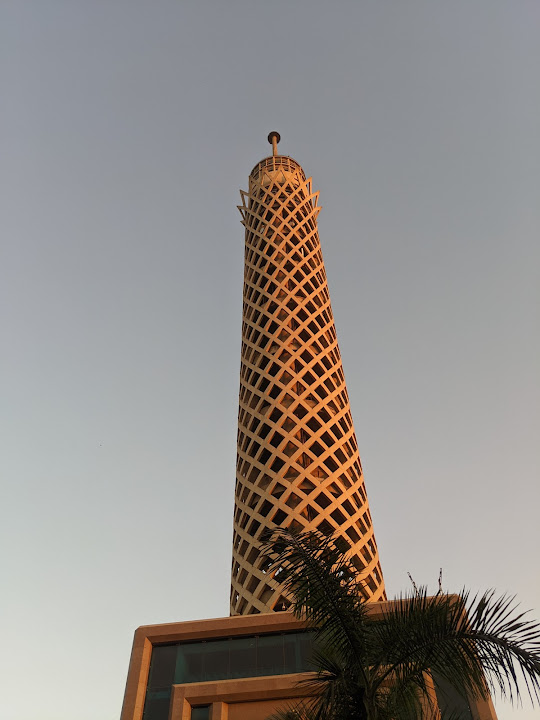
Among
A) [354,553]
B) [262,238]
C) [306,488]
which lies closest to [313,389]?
[306,488]

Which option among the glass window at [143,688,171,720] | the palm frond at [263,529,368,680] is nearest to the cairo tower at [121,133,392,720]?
the glass window at [143,688,171,720]

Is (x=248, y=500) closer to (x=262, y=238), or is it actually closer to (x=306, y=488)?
(x=306, y=488)

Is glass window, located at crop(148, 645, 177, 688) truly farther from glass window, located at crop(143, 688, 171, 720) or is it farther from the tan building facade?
glass window, located at crop(143, 688, 171, 720)

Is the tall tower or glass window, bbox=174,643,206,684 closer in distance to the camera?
glass window, bbox=174,643,206,684

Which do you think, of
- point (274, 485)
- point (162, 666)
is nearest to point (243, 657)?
point (162, 666)

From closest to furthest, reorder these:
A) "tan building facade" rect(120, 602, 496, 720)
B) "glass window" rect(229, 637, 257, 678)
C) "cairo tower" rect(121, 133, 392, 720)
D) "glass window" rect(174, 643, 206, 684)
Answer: "tan building facade" rect(120, 602, 496, 720)
"cairo tower" rect(121, 133, 392, 720)
"glass window" rect(229, 637, 257, 678)
"glass window" rect(174, 643, 206, 684)

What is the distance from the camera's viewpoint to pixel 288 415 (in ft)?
112

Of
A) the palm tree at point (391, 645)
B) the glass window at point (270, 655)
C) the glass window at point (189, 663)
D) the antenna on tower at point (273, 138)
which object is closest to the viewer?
the palm tree at point (391, 645)

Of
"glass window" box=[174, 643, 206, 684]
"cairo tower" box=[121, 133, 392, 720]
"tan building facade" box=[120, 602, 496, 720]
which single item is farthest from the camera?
"glass window" box=[174, 643, 206, 684]

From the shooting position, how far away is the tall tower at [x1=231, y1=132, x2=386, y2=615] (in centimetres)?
3031

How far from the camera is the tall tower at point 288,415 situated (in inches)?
1193

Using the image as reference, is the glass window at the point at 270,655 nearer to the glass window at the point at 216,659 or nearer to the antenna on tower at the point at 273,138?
the glass window at the point at 216,659

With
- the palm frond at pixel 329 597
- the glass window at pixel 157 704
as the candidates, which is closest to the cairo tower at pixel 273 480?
the glass window at pixel 157 704

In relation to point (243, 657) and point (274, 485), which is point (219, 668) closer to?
point (243, 657)
